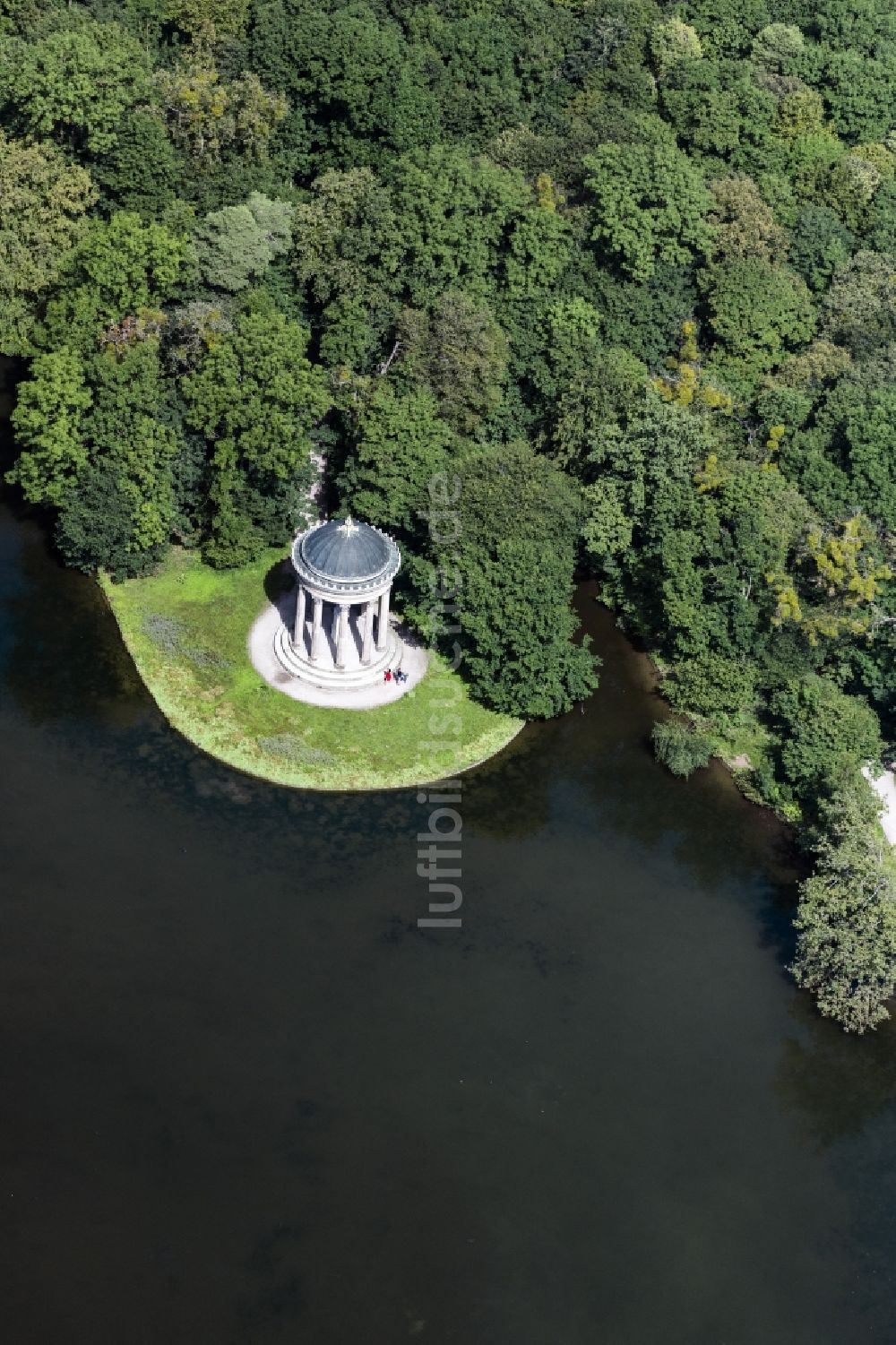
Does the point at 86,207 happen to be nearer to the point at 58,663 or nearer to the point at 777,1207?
the point at 58,663

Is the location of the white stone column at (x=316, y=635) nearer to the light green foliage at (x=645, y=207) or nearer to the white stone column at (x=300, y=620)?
the white stone column at (x=300, y=620)

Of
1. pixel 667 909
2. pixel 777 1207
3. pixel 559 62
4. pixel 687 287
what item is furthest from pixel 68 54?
pixel 777 1207

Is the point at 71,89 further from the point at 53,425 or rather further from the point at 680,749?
the point at 680,749

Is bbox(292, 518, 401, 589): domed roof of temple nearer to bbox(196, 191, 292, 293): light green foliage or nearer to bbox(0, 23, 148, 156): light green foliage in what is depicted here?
bbox(196, 191, 292, 293): light green foliage

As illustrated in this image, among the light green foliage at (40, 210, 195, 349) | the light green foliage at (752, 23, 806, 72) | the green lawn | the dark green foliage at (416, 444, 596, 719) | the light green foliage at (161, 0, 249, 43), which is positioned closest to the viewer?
the green lawn

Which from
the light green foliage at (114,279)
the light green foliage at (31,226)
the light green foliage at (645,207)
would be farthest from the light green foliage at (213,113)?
the light green foliage at (645,207)

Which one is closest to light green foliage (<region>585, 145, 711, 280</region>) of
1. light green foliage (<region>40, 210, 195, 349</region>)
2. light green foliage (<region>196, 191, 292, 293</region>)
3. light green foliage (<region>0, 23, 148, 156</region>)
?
light green foliage (<region>196, 191, 292, 293</region>)
